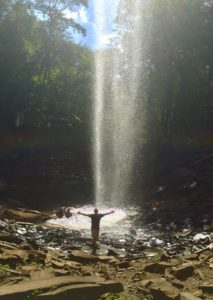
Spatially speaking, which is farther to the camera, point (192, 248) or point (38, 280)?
point (192, 248)

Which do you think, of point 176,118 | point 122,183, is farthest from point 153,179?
point 176,118

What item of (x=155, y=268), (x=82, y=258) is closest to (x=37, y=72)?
(x=82, y=258)

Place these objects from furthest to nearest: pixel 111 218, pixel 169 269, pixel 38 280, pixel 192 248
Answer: pixel 111 218, pixel 192 248, pixel 169 269, pixel 38 280

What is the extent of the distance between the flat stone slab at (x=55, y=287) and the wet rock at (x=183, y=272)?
2.41 metres

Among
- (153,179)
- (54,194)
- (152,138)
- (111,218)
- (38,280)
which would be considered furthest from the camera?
(152,138)

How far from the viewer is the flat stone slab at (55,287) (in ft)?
18.1

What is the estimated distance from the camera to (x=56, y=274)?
6.88 meters

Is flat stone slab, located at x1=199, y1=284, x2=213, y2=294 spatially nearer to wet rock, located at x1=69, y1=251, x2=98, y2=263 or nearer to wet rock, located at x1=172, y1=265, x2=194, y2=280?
wet rock, located at x1=172, y1=265, x2=194, y2=280

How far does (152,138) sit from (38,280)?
33.7 m

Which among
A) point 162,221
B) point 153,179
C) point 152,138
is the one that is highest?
point 152,138

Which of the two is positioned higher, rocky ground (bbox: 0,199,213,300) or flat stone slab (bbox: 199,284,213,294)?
rocky ground (bbox: 0,199,213,300)

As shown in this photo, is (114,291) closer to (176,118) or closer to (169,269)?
(169,269)

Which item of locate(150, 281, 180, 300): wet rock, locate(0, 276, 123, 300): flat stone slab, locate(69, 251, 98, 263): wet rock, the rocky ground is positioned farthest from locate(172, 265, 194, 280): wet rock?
locate(0, 276, 123, 300): flat stone slab

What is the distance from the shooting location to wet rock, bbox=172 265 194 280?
8.49 metres
